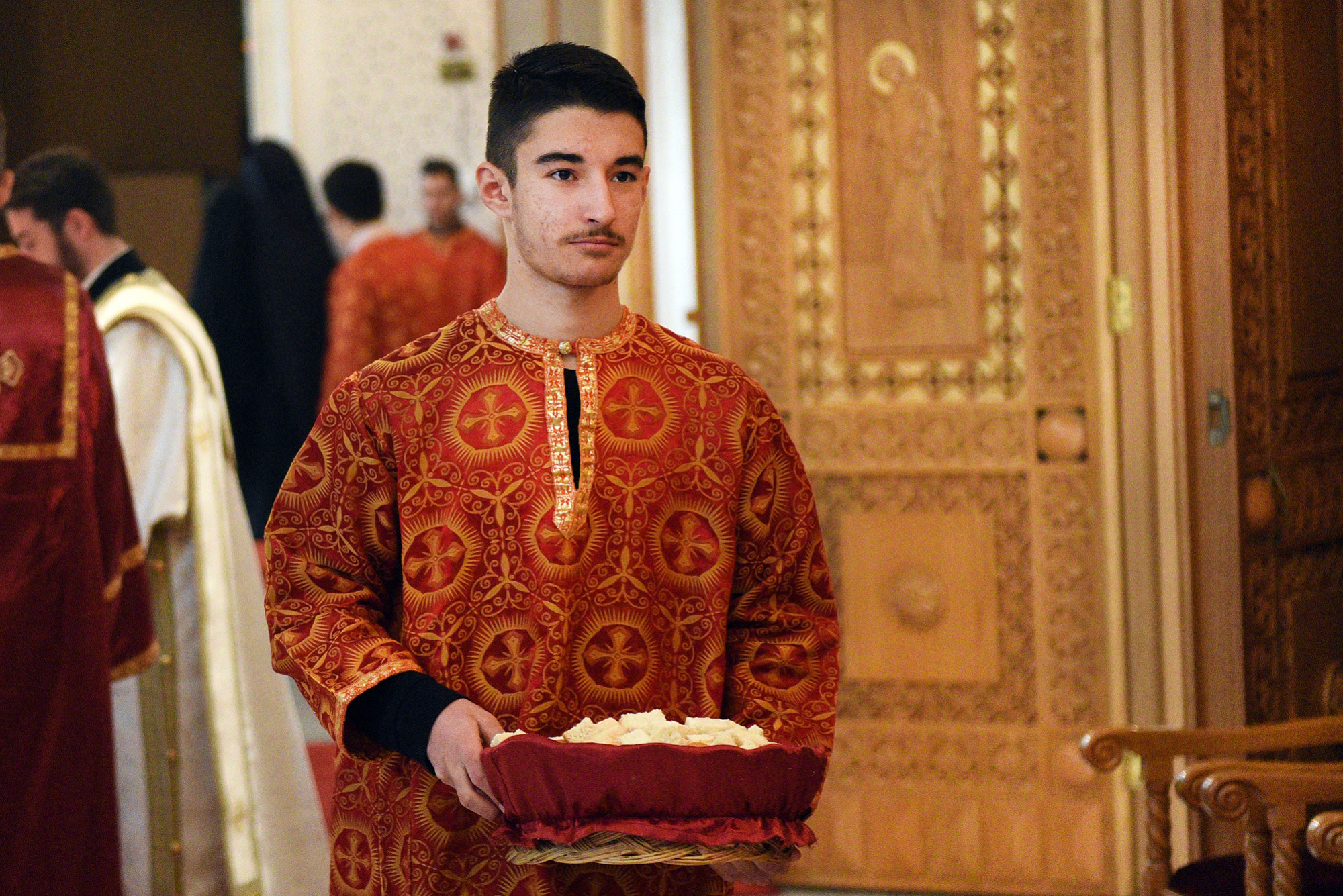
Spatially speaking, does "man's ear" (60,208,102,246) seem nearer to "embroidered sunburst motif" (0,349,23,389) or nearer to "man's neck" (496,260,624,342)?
"embroidered sunburst motif" (0,349,23,389)

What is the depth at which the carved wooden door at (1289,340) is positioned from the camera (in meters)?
2.72

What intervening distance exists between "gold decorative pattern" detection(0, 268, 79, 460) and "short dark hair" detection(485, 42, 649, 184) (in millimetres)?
1453

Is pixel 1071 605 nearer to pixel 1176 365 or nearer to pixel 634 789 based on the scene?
pixel 1176 365

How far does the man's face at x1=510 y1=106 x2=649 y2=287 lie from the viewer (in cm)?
147

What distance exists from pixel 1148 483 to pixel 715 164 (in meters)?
1.11

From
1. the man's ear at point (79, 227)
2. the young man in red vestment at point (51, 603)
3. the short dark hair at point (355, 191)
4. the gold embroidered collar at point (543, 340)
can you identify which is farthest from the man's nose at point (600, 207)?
the short dark hair at point (355, 191)

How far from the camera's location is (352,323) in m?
5.91

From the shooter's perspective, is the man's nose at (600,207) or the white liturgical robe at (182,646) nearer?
the man's nose at (600,207)

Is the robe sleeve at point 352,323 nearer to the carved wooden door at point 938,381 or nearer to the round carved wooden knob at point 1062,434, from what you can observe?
the carved wooden door at point 938,381

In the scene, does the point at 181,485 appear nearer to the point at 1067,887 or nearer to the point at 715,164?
the point at 715,164

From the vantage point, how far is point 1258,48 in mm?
2768

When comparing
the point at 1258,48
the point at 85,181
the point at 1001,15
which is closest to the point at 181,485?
the point at 85,181

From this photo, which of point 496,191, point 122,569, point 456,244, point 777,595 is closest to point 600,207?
point 496,191

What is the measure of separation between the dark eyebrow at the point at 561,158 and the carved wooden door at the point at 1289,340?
5.06ft
